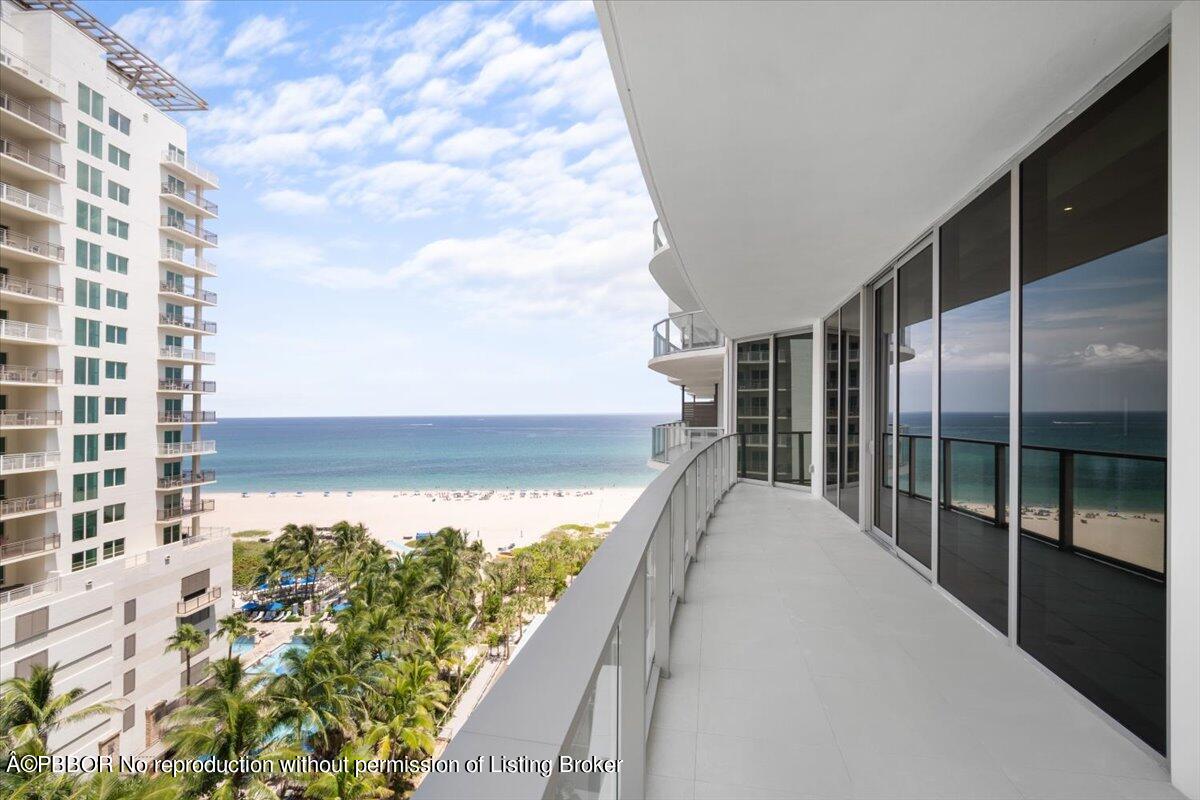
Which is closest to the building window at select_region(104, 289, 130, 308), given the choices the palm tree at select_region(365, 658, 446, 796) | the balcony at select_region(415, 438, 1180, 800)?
the palm tree at select_region(365, 658, 446, 796)

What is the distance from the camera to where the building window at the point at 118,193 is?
22766mm

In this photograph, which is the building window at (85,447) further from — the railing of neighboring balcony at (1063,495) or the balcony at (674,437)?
the railing of neighboring balcony at (1063,495)

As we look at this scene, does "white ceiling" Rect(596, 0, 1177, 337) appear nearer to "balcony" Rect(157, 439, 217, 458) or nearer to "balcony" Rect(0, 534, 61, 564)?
"balcony" Rect(0, 534, 61, 564)

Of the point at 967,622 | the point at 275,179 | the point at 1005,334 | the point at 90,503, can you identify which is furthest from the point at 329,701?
the point at 275,179

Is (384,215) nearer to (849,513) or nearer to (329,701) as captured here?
(329,701)

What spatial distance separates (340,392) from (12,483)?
87.5 metres

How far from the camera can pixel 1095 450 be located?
8.91 feet

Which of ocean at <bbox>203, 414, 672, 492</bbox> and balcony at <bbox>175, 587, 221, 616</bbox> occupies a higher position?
ocean at <bbox>203, 414, 672, 492</bbox>

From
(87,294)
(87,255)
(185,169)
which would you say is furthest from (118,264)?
(185,169)

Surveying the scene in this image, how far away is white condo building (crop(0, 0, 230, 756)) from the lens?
19438mm

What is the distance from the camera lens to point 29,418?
19812 millimetres

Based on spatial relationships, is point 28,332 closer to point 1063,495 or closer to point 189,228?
point 189,228

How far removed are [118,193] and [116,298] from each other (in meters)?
4.46

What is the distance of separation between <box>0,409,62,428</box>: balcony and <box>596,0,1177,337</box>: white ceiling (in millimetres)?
26385
